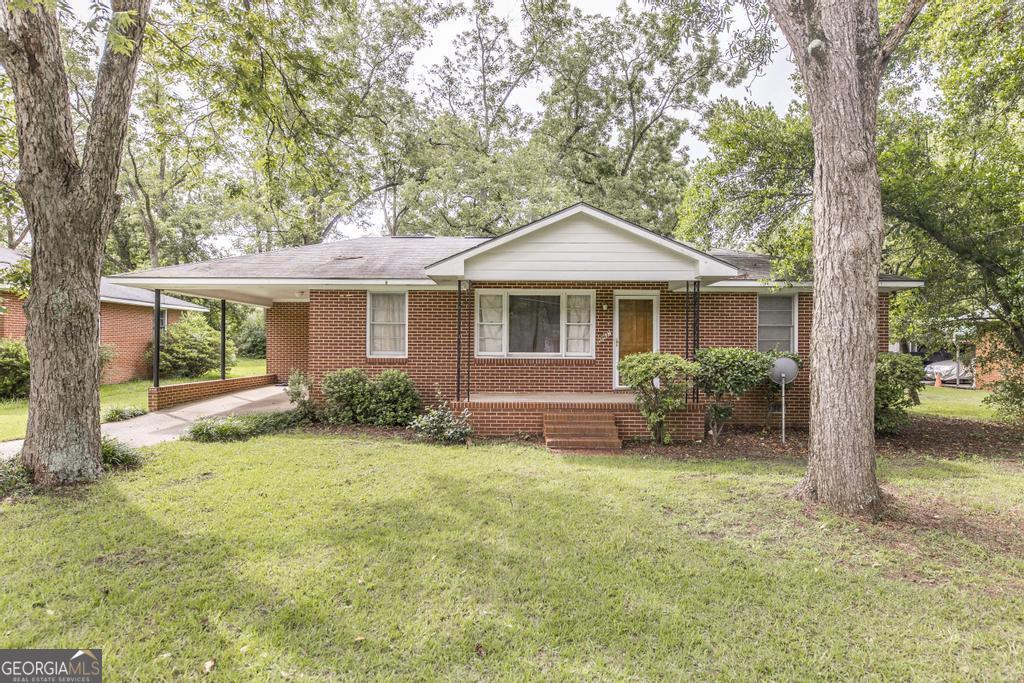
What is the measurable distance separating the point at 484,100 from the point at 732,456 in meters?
22.0

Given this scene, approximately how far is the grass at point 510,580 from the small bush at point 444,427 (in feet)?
7.43

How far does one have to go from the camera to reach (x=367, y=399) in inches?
371

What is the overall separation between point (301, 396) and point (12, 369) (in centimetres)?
842

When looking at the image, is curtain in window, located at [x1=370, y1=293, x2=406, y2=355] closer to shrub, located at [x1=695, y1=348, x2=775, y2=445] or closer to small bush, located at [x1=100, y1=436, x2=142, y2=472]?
small bush, located at [x1=100, y1=436, x2=142, y2=472]

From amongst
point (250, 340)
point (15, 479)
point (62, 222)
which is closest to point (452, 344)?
point (62, 222)

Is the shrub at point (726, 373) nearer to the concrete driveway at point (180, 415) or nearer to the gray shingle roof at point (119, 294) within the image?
the concrete driveway at point (180, 415)

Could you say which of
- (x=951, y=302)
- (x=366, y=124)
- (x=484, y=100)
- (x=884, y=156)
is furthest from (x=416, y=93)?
(x=951, y=302)

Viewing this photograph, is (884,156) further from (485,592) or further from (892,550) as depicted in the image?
(485,592)

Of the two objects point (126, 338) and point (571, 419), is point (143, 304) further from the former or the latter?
point (571, 419)

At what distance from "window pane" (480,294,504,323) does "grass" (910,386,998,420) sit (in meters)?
8.44

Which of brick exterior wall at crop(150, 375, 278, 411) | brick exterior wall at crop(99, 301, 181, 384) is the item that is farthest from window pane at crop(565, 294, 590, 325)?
brick exterior wall at crop(99, 301, 181, 384)

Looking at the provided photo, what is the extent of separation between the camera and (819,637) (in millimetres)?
2930

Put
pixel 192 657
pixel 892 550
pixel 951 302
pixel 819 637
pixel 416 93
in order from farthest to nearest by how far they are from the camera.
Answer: pixel 416 93
pixel 951 302
pixel 892 550
pixel 819 637
pixel 192 657

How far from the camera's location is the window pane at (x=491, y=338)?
10312 mm
